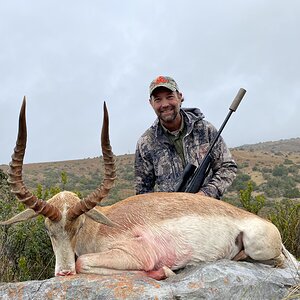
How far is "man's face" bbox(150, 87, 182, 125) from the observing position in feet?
26.2

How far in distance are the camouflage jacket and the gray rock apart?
3.03m

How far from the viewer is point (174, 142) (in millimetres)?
8250

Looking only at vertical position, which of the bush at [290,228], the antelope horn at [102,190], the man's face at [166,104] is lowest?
the bush at [290,228]

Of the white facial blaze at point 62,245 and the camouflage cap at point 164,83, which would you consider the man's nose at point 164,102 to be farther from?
the white facial blaze at point 62,245

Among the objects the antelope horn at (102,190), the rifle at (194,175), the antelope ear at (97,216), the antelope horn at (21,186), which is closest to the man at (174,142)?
the rifle at (194,175)

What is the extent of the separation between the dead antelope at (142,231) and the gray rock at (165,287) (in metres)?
0.27

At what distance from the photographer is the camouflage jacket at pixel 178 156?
7988 mm

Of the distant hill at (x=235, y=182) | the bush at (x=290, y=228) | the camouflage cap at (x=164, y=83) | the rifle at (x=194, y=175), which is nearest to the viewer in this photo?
the rifle at (x=194, y=175)

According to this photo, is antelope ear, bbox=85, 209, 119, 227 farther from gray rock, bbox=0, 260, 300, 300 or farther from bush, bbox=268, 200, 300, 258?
bush, bbox=268, 200, 300, 258

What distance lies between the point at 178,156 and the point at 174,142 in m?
0.26

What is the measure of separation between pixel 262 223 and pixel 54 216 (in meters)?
2.38

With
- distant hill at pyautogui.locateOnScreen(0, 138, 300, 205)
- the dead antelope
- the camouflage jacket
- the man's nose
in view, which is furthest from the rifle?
distant hill at pyautogui.locateOnScreen(0, 138, 300, 205)

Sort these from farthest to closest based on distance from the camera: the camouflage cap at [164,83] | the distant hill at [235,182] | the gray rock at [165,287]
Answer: the distant hill at [235,182]
the camouflage cap at [164,83]
the gray rock at [165,287]

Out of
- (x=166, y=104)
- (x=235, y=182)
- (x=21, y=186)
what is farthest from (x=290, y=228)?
(x=235, y=182)
